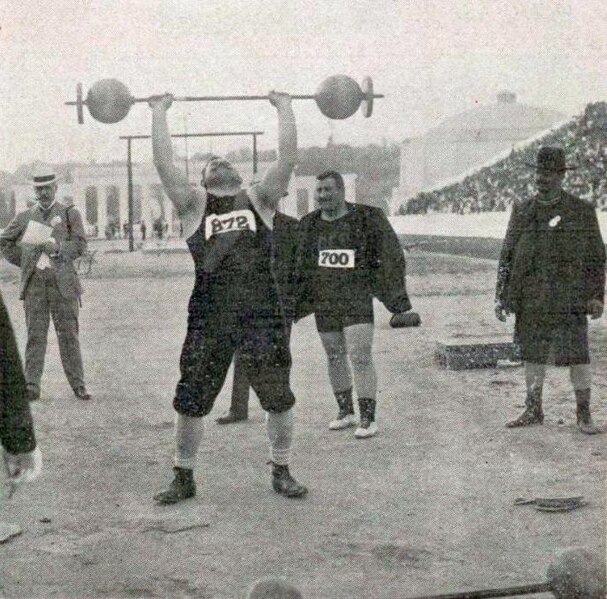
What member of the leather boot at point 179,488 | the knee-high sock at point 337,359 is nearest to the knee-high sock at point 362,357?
the knee-high sock at point 337,359

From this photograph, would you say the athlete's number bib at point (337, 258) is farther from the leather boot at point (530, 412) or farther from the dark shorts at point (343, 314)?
the leather boot at point (530, 412)

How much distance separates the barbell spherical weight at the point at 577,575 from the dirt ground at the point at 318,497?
0.31 metres

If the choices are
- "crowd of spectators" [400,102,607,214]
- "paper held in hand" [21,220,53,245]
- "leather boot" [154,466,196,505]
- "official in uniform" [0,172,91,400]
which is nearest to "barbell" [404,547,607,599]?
"leather boot" [154,466,196,505]

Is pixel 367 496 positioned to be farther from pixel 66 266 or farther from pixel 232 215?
pixel 66 266

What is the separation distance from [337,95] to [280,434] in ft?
5.60

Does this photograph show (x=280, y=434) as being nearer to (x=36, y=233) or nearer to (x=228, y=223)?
(x=228, y=223)

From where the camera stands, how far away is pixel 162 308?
49.0 feet

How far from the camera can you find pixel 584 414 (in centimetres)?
644

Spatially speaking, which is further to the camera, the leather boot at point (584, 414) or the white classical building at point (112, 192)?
the white classical building at point (112, 192)

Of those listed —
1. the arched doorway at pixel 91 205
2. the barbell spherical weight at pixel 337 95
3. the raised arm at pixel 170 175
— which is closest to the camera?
the raised arm at pixel 170 175

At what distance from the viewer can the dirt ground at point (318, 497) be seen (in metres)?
4.12

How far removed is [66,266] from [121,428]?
1.55 metres

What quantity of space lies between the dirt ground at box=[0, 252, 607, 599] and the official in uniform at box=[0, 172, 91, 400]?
14.4 inches

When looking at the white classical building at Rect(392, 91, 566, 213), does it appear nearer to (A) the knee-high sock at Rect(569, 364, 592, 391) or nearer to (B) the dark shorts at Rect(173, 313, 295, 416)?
(A) the knee-high sock at Rect(569, 364, 592, 391)
